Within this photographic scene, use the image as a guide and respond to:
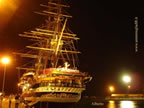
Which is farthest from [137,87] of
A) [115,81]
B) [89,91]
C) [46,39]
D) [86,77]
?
[86,77]

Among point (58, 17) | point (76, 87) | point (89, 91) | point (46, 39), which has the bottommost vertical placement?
point (89, 91)

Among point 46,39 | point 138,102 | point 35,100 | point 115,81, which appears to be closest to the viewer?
point 35,100

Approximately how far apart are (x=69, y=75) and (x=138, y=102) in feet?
90.8

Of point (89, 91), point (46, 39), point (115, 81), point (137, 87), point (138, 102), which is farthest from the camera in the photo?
point (89, 91)

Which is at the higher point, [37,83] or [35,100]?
[37,83]

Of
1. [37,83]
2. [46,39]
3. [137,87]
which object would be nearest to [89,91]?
[137,87]

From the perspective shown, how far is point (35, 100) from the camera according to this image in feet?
106

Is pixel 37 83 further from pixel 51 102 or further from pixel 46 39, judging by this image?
pixel 46 39

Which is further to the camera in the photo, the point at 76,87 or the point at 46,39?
the point at 46,39

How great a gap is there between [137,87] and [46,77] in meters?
47.7

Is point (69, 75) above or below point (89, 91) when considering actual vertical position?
above

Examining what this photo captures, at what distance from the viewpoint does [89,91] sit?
91.0 m

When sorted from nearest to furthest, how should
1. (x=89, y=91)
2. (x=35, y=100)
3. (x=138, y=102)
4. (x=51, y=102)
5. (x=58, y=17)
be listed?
1. (x=51, y=102)
2. (x=35, y=100)
3. (x=58, y=17)
4. (x=138, y=102)
5. (x=89, y=91)

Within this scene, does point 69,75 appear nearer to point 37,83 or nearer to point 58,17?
point 37,83
